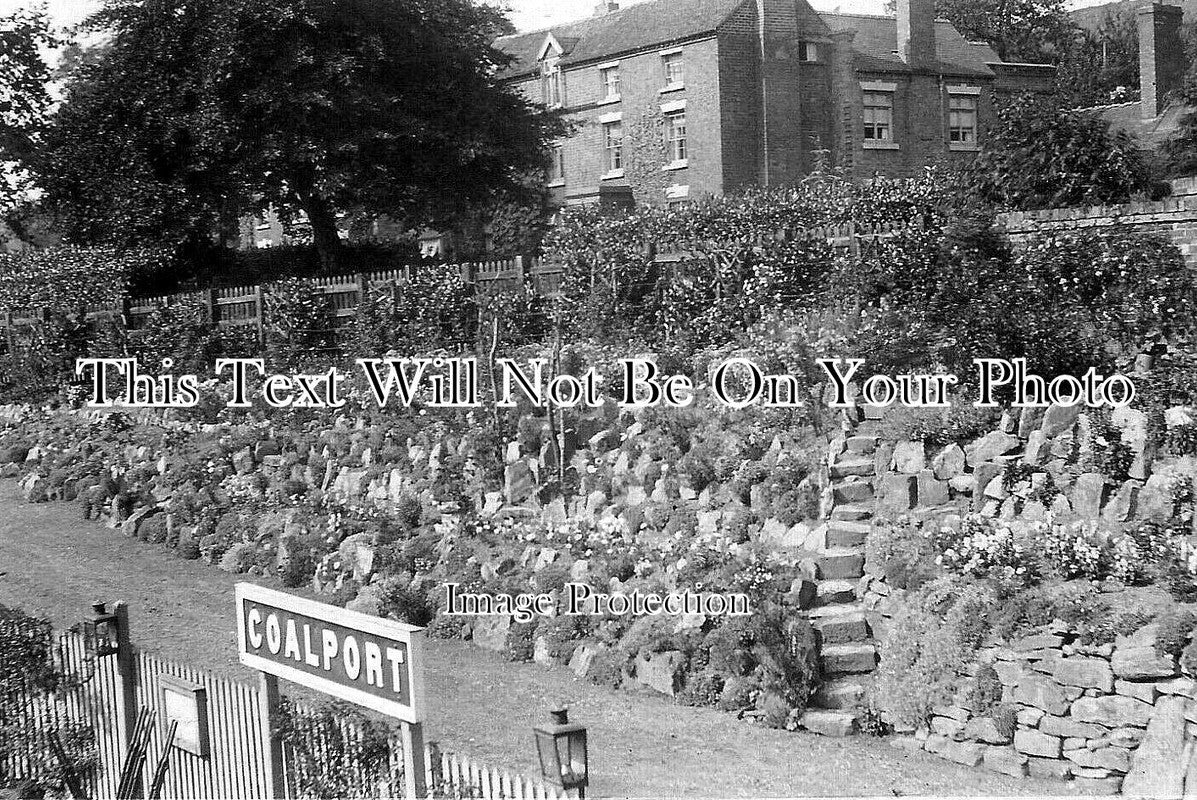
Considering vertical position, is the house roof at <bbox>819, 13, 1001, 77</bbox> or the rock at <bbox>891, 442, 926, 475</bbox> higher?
the house roof at <bbox>819, 13, 1001, 77</bbox>

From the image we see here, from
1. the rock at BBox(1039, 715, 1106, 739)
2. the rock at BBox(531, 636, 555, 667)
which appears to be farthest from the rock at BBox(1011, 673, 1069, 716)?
the rock at BBox(531, 636, 555, 667)

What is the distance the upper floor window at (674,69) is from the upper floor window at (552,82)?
2790 mm

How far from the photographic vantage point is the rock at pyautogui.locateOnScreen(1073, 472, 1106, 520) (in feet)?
29.3

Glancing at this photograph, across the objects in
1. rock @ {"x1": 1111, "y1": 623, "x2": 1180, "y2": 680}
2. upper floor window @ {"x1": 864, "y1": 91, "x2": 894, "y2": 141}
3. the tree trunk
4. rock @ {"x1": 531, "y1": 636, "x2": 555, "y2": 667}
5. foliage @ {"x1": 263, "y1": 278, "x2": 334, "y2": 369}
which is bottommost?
rock @ {"x1": 531, "y1": 636, "x2": 555, "y2": 667}

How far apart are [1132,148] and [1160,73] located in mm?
11141

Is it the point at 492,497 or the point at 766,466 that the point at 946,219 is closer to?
the point at 766,466

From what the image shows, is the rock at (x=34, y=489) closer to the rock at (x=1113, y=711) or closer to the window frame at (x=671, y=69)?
the rock at (x=1113, y=711)

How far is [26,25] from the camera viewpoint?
22266mm

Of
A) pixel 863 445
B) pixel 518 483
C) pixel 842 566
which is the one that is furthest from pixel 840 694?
pixel 518 483

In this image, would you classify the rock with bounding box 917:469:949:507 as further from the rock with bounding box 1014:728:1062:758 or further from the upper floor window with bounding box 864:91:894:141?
the upper floor window with bounding box 864:91:894:141

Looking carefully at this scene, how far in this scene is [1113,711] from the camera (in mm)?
7438

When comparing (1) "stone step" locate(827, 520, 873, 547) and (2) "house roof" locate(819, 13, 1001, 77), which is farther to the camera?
(2) "house roof" locate(819, 13, 1001, 77)

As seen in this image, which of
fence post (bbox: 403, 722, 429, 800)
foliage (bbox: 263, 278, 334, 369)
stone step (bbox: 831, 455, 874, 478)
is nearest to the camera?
fence post (bbox: 403, 722, 429, 800)

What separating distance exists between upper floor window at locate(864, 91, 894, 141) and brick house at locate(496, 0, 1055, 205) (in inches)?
1.2
